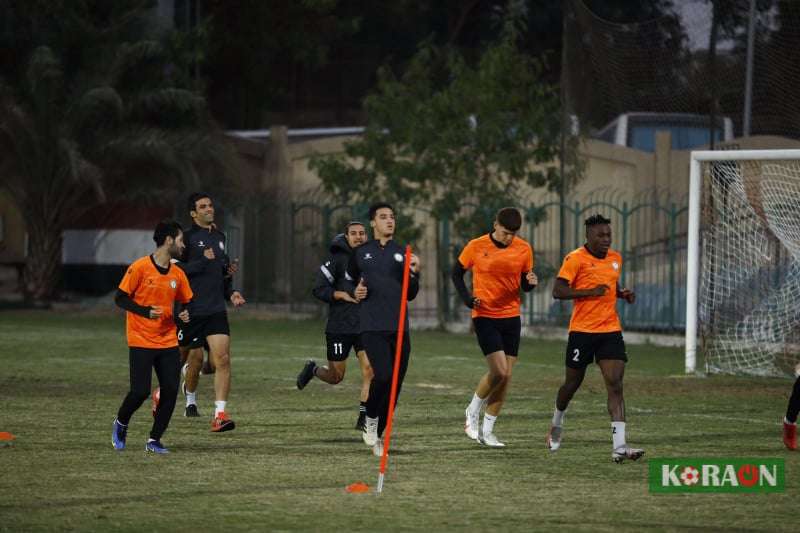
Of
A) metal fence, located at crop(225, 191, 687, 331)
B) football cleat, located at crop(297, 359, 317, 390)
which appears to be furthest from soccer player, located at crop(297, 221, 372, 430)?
metal fence, located at crop(225, 191, 687, 331)

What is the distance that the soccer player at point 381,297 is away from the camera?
12.4 m

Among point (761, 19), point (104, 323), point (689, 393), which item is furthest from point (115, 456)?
point (104, 323)

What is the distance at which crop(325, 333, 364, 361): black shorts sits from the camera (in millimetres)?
14812

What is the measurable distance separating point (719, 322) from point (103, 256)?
1925cm

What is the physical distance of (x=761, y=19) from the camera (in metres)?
22.1

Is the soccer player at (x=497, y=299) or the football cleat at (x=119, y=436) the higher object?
the soccer player at (x=497, y=299)

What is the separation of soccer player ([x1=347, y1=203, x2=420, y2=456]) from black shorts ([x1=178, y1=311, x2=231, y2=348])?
2.14 m

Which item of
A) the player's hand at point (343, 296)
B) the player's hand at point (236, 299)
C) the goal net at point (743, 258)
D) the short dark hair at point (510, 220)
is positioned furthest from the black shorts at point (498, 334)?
the goal net at point (743, 258)

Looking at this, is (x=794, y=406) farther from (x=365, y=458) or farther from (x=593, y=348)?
(x=365, y=458)

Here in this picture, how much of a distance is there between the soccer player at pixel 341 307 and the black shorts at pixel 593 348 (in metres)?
1.88

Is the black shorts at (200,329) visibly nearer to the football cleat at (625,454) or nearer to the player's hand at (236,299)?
the player's hand at (236,299)

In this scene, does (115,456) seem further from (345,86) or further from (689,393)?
(345,86)

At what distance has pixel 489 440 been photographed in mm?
13070

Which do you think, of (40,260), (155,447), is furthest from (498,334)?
(40,260)
